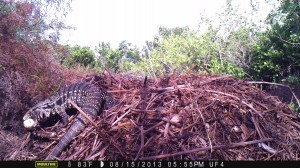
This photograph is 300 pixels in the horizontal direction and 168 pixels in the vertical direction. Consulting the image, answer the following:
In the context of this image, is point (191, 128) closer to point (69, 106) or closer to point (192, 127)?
point (192, 127)

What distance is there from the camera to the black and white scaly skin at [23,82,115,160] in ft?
9.50

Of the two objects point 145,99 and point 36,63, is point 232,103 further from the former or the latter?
point 36,63

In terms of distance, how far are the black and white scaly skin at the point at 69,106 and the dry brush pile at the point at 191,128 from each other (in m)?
0.12

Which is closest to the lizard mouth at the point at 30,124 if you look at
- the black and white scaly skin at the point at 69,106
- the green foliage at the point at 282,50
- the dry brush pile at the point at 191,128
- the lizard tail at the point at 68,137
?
the black and white scaly skin at the point at 69,106

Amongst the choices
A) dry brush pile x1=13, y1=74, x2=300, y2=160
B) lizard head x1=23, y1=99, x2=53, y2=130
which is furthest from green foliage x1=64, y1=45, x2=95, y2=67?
dry brush pile x1=13, y1=74, x2=300, y2=160

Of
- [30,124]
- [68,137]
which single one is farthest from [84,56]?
[68,137]

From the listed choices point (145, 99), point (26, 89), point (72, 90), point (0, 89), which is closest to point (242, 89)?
point (145, 99)

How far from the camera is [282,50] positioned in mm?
7336

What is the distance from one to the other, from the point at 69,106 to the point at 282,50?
6.46 meters

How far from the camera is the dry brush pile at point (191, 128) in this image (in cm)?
241

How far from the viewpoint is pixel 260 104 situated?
10.1 ft

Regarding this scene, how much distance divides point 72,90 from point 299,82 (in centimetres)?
599

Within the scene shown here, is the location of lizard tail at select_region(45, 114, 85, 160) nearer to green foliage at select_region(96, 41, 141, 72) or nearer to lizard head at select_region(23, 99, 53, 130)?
lizard head at select_region(23, 99, 53, 130)

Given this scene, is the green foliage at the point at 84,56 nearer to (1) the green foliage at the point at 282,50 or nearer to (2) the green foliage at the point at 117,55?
(2) the green foliage at the point at 117,55
